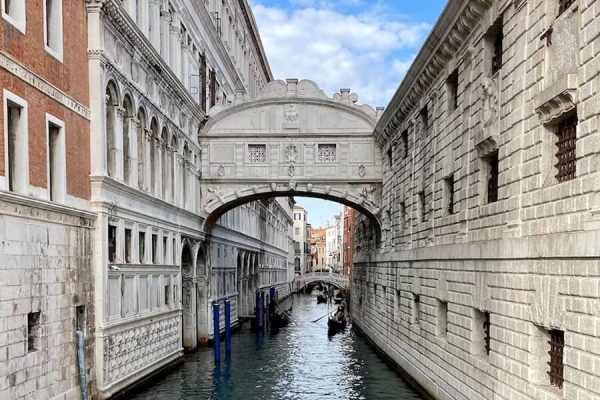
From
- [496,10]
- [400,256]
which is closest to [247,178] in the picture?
[400,256]

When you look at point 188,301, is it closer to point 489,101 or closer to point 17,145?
point 17,145

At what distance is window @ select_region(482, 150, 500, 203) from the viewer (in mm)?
11078

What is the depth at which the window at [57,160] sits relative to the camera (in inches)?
460

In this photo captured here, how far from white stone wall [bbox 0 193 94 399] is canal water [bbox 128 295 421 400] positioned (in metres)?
3.58

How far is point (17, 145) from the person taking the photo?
33.7ft

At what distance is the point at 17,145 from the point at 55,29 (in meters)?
2.54

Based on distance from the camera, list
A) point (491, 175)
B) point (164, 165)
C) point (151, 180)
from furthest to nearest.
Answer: point (164, 165) < point (151, 180) < point (491, 175)

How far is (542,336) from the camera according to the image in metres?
8.77

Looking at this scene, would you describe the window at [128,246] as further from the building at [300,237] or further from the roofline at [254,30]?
the building at [300,237]

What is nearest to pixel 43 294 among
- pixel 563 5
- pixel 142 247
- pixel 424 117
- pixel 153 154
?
pixel 142 247

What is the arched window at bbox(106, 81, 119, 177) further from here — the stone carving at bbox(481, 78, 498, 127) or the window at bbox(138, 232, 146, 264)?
the stone carving at bbox(481, 78, 498, 127)

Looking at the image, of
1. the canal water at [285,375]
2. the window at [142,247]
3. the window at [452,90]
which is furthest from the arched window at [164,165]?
the window at [452,90]

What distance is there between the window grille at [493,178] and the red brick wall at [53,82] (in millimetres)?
7221

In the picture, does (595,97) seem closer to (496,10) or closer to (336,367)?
(496,10)
